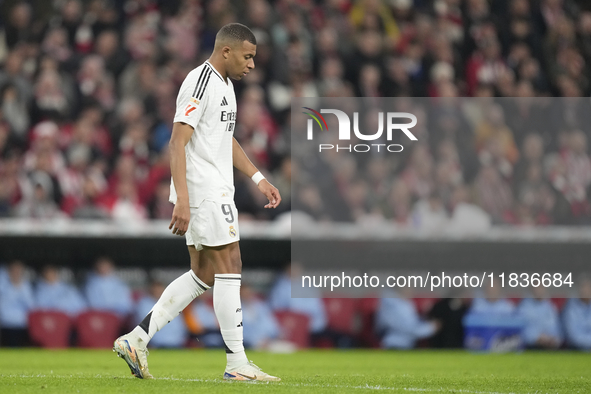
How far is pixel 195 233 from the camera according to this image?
5.38 metres

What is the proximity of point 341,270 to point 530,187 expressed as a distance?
2.99m

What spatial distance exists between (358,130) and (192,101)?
759 cm

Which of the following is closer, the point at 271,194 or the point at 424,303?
the point at 271,194

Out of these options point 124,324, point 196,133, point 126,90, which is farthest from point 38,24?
point 196,133

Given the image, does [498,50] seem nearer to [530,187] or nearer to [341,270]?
[530,187]

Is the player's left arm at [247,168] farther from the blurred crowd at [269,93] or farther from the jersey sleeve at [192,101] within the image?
the blurred crowd at [269,93]

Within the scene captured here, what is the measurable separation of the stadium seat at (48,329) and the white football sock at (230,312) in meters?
6.25

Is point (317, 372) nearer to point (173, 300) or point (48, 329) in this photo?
point (173, 300)

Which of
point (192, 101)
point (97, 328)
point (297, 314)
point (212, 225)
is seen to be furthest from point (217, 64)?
point (297, 314)

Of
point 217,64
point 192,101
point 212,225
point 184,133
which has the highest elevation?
point 217,64

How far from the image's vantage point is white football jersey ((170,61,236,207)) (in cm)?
537

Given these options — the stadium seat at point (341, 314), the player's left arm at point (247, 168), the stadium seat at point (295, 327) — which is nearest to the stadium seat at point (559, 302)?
the stadium seat at point (341, 314)

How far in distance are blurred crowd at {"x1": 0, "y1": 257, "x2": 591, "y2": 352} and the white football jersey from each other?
20.1 ft

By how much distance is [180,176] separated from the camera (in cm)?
524
